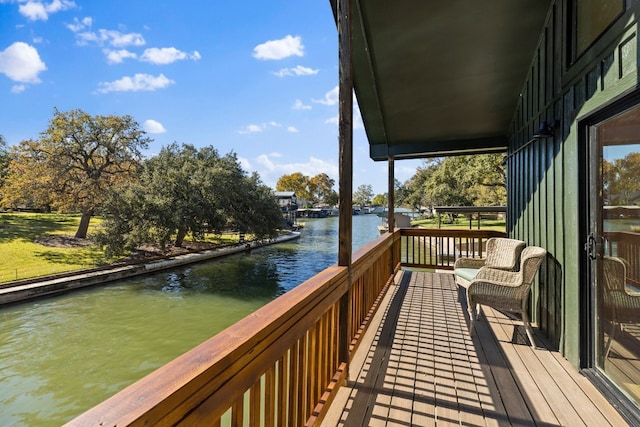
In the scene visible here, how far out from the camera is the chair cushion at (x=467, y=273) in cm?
366

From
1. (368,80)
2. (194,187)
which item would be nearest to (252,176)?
(194,187)

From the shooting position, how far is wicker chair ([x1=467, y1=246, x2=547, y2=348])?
279 centimetres

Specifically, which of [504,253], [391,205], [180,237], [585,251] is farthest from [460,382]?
[180,237]

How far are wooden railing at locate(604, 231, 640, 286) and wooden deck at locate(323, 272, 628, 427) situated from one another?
0.82 meters

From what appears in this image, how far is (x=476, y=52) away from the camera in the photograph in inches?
133

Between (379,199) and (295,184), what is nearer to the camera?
(295,184)

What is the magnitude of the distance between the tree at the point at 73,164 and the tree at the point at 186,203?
6.13 ft

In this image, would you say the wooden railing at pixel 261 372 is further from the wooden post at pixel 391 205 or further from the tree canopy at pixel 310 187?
the tree canopy at pixel 310 187

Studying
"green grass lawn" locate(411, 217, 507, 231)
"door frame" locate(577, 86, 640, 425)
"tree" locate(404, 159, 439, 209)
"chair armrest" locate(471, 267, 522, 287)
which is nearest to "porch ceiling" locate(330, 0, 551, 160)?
"door frame" locate(577, 86, 640, 425)

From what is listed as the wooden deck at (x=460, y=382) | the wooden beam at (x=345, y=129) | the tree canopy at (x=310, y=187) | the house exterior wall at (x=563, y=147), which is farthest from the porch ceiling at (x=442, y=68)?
the tree canopy at (x=310, y=187)

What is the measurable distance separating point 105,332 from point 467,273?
785cm

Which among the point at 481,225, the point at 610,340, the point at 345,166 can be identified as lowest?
Answer: the point at 481,225

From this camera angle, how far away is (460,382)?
7.32 feet

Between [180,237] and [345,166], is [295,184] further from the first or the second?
[345,166]
